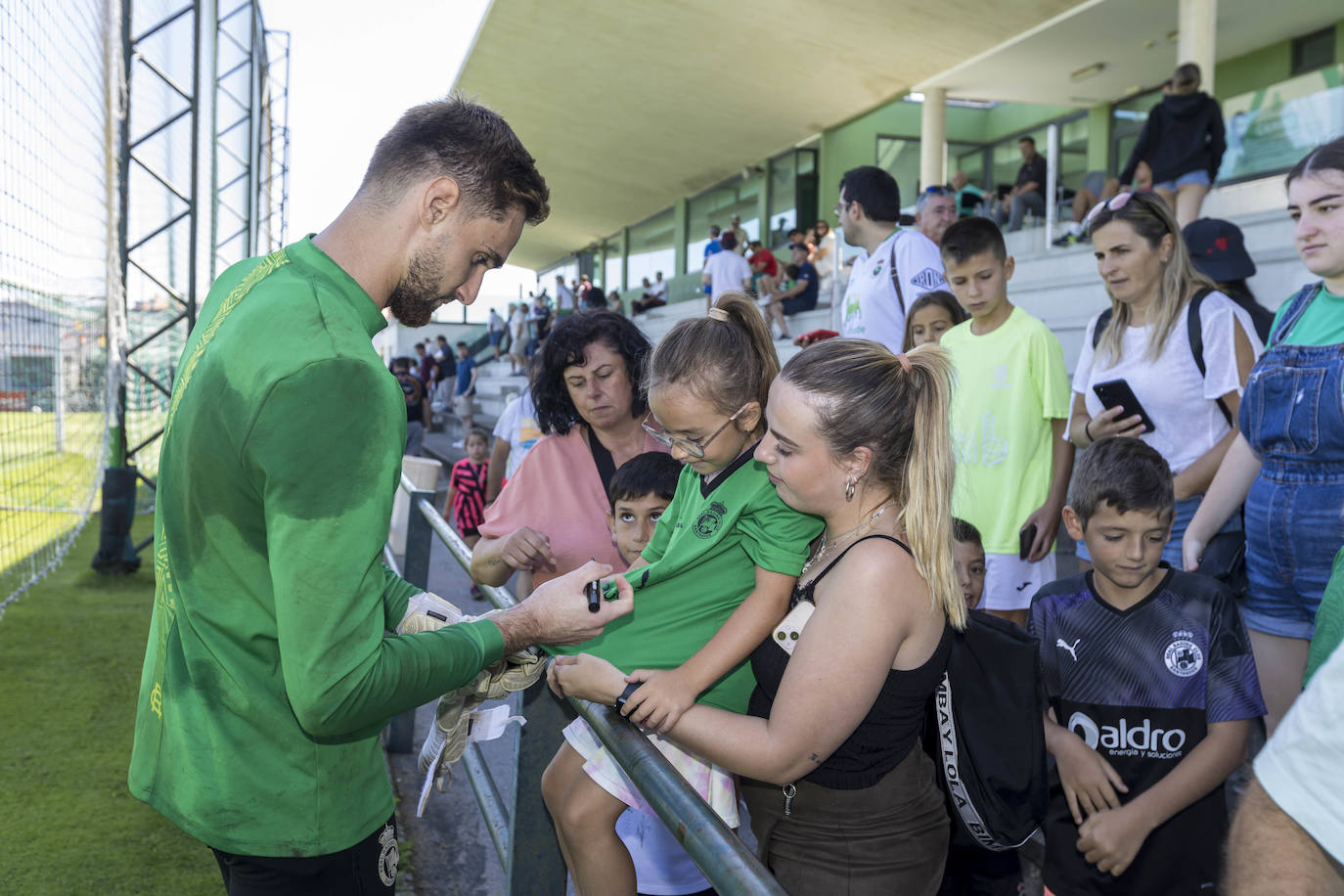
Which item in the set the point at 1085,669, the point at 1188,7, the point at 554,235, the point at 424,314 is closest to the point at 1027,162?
the point at 1188,7

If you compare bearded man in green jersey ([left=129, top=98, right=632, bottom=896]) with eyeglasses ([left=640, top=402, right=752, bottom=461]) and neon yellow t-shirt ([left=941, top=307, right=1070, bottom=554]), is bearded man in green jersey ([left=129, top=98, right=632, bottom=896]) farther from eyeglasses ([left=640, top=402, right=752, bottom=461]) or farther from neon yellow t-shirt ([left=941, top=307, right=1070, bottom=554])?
neon yellow t-shirt ([left=941, top=307, right=1070, bottom=554])

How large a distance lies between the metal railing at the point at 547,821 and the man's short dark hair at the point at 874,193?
2.43 meters

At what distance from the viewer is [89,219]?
9.05 meters

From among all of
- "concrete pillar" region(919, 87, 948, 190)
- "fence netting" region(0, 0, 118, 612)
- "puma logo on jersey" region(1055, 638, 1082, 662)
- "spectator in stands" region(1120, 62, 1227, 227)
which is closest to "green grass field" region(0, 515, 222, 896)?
"fence netting" region(0, 0, 118, 612)

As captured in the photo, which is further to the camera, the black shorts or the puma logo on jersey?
the puma logo on jersey

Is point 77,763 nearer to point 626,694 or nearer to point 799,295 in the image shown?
point 626,694

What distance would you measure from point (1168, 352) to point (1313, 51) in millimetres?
15704

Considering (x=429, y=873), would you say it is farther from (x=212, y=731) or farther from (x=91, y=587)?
(x=91, y=587)

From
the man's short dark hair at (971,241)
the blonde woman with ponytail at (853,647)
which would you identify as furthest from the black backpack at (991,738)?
the man's short dark hair at (971,241)

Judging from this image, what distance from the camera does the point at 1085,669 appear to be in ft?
7.80

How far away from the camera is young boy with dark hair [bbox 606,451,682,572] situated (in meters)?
2.55

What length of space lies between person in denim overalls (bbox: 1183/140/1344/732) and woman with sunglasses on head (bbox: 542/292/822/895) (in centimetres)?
140

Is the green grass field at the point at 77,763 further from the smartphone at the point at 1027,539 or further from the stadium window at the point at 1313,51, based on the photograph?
the stadium window at the point at 1313,51

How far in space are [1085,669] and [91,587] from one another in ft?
26.2
